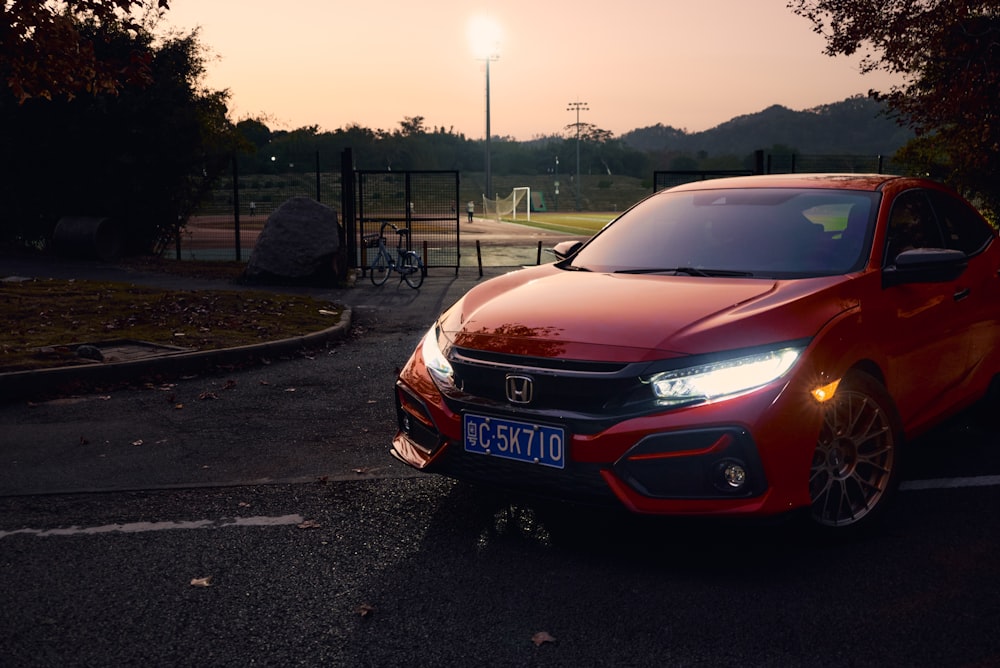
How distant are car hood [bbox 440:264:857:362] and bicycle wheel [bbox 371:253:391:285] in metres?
13.9

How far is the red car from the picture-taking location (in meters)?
3.65

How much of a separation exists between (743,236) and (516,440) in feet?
6.35

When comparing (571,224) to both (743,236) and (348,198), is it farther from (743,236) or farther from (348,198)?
(743,236)

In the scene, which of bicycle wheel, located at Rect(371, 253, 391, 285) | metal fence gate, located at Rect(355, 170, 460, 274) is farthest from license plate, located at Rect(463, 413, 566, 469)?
metal fence gate, located at Rect(355, 170, 460, 274)

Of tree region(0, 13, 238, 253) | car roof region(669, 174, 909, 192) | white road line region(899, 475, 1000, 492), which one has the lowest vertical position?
white road line region(899, 475, 1000, 492)

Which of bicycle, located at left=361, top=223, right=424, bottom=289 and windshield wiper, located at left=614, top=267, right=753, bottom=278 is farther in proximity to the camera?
bicycle, located at left=361, top=223, right=424, bottom=289

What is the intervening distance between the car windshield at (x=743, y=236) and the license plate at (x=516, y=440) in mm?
1391

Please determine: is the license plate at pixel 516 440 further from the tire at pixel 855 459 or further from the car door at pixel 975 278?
the car door at pixel 975 278

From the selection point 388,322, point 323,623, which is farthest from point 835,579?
point 388,322

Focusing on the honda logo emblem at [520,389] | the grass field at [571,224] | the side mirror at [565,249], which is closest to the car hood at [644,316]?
the honda logo emblem at [520,389]

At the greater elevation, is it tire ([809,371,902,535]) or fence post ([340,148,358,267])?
fence post ([340,148,358,267])

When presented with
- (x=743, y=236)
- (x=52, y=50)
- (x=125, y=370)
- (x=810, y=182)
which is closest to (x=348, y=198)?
(x=52, y=50)

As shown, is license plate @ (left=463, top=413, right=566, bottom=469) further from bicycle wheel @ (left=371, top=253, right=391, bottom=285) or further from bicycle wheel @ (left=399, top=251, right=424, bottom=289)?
bicycle wheel @ (left=371, top=253, right=391, bottom=285)

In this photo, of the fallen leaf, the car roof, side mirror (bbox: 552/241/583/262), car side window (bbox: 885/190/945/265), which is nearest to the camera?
the fallen leaf
